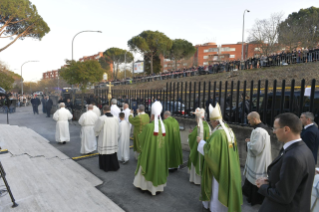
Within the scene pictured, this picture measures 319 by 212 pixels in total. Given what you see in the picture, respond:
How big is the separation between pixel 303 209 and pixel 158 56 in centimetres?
4706

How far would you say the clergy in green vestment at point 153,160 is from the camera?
4.30 m

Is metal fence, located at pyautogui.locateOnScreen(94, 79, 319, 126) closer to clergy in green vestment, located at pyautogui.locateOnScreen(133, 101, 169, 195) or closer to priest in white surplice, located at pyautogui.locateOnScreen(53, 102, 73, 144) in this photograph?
clergy in green vestment, located at pyautogui.locateOnScreen(133, 101, 169, 195)

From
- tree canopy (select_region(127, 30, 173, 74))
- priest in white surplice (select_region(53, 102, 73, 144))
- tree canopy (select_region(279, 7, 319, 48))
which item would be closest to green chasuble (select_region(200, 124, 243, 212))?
priest in white surplice (select_region(53, 102, 73, 144))

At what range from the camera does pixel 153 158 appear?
435 centimetres

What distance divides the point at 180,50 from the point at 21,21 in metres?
37.2

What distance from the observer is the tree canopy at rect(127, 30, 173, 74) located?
150 ft

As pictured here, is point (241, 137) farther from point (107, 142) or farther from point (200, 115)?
point (107, 142)

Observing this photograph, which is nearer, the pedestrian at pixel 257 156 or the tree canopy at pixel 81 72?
the pedestrian at pixel 257 156

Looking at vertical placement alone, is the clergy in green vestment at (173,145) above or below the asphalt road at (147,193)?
above

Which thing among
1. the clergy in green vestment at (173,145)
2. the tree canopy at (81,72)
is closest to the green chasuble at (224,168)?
the clergy in green vestment at (173,145)

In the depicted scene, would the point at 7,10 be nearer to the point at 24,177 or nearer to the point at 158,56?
the point at 24,177

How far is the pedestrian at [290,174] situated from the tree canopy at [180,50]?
47989mm

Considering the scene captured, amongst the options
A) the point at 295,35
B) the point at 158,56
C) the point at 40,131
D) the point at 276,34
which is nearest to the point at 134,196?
the point at 40,131

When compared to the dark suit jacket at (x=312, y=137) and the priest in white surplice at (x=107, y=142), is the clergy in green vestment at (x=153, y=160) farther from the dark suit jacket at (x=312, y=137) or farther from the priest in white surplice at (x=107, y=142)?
the dark suit jacket at (x=312, y=137)
